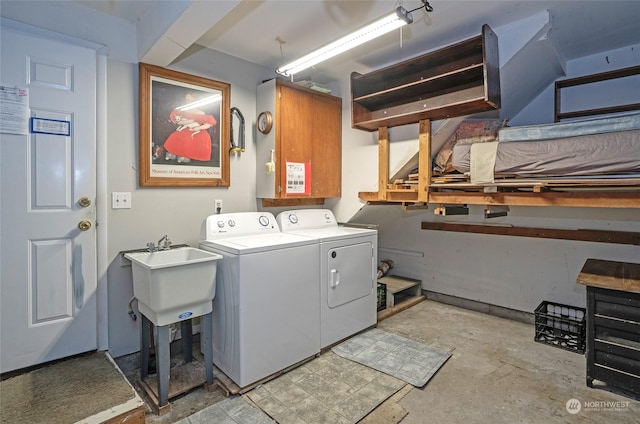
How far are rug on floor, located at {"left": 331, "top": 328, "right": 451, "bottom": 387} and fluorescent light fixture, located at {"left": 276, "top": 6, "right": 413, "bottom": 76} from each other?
2197 millimetres

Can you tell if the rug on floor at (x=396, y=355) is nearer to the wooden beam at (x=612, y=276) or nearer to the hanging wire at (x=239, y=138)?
the wooden beam at (x=612, y=276)

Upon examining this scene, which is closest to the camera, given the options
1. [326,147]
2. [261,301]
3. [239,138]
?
[261,301]

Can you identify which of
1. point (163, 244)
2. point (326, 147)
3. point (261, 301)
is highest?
point (326, 147)

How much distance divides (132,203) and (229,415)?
62.1 inches

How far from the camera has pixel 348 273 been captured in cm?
274

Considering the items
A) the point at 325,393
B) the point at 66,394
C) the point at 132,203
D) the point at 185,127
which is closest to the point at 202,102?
the point at 185,127

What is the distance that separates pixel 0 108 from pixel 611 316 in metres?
3.89

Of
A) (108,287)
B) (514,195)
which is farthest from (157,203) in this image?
(514,195)

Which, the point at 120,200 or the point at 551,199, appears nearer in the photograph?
the point at 551,199

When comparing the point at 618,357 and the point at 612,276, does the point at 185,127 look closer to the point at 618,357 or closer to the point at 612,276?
the point at 612,276

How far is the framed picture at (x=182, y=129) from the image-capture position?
244cm

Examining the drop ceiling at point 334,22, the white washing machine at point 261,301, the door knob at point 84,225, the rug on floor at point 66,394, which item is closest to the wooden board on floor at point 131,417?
the rug on floor at point 66,394

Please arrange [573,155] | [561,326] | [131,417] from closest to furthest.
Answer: [131,417]
[573,155]
[561,326]

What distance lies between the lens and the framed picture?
8.00ft
